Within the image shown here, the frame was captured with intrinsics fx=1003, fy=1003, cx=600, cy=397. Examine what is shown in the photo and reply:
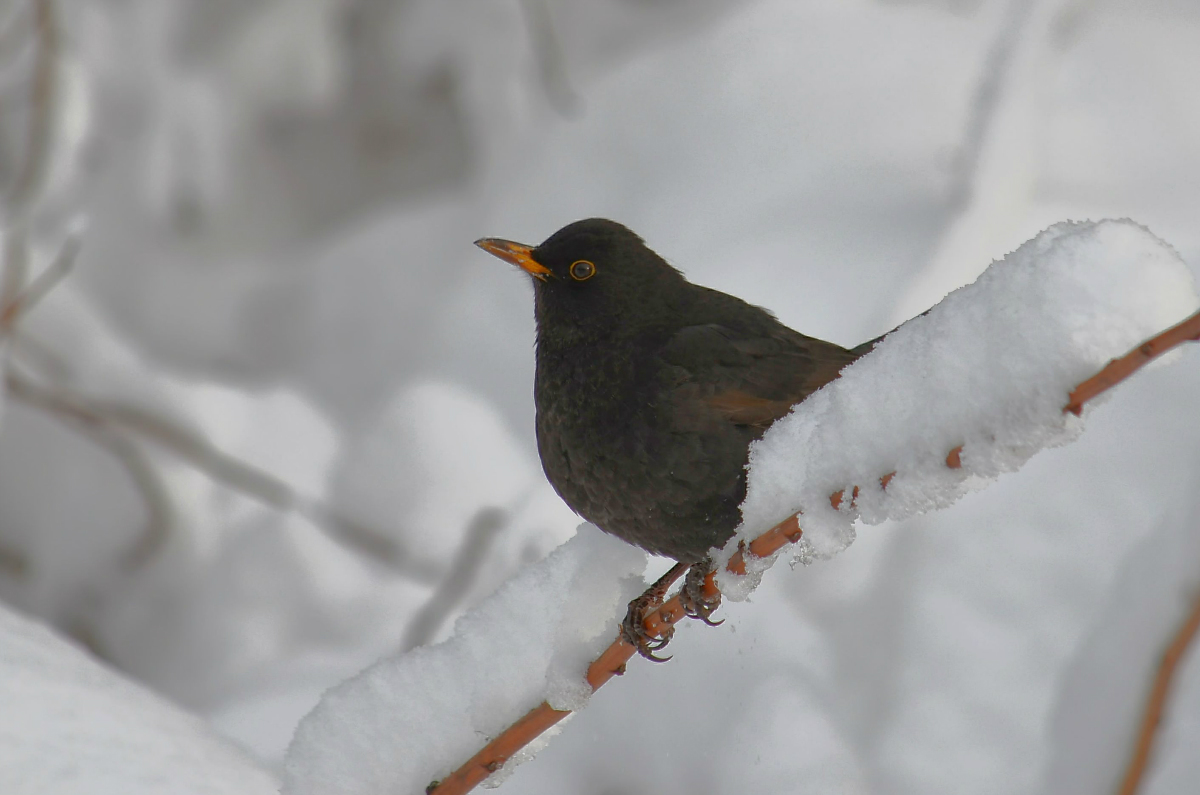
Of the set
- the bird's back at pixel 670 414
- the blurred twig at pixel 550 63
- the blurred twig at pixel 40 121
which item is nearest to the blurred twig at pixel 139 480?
the blurred twig at pixel 40 121

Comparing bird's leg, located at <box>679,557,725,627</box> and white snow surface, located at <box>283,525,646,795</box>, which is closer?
white snow surface, located at <box>283,525,646,795</box>

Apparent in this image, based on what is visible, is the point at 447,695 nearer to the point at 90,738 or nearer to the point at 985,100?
the point at 90,738

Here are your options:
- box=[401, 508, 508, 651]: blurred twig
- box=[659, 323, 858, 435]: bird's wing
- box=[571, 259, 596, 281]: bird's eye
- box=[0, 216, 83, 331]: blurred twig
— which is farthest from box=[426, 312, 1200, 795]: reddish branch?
box=[0, 216, 83, 331]: blurred twig

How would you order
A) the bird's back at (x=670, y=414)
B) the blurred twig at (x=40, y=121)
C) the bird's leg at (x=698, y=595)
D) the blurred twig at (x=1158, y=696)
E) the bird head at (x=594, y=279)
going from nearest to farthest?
the blurred twig at (x=1158, y=696) < the bird's leg at (x=698, y=595) < the bird's back at (x=670, y=414) < the bird head at (x=594, y=279) < the blurred twig at (x=40, y=121)

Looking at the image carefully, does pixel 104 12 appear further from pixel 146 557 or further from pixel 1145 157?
pixel 1145 157

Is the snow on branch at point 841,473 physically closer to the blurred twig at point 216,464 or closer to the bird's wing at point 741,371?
the bird's wing at point 741,371

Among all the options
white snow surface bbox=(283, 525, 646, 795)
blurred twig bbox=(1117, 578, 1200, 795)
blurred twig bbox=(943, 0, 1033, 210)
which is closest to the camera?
blurred twig bbox=(1117, 578, 1200, 795)

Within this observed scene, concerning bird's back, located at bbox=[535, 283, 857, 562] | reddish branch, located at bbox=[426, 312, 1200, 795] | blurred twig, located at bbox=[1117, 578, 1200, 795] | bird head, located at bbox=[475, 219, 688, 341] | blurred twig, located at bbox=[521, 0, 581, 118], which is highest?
blurred twig, located at bbox=[521, 0, 581, 118]

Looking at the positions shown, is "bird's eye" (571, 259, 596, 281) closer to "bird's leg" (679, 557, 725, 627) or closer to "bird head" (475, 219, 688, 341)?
"bird head" (475, 219, 688, 341)
